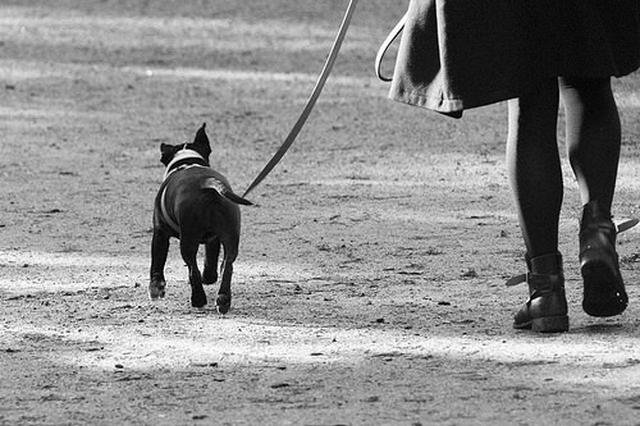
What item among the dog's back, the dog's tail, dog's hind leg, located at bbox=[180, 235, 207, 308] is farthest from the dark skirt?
dog's hind leg, located at bbox=[180, 235, 207, 308]

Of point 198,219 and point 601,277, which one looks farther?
point 198,219

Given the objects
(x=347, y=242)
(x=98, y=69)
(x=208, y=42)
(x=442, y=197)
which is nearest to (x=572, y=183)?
(x=442, y=197)

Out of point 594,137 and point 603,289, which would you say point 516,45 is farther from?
point 603,289

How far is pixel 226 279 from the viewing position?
5.61 m

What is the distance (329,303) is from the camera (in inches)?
226

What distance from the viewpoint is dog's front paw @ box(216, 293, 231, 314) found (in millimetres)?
5590

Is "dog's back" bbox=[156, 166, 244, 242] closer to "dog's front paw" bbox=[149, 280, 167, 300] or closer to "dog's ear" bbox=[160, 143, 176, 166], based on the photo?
"dog's front paw" bbox=[149, 280, 167, 300]

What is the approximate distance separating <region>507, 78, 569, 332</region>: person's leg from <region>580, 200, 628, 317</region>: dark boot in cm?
10

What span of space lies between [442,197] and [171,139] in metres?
2.80

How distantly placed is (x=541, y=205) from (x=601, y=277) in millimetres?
299

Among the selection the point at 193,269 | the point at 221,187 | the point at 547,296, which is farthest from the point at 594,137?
the point at 193,269

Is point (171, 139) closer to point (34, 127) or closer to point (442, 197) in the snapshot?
point (34, 127)

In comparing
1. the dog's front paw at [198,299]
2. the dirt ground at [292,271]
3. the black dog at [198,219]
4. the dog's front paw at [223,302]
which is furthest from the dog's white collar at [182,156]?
the dog's front paw at [223,302]

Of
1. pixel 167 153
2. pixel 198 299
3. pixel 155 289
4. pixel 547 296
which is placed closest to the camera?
pixel 547 296
